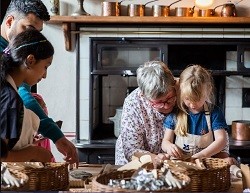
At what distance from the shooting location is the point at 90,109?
3.76 m

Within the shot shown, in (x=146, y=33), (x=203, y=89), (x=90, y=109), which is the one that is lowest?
(x=90, y=109)

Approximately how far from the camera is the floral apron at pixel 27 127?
1.69 meters

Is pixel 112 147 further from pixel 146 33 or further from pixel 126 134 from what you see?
pixel 126 134

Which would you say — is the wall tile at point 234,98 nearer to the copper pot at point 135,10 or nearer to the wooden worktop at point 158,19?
the wooden worktop at point 158,19

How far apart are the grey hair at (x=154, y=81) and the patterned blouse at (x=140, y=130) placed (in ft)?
0.48

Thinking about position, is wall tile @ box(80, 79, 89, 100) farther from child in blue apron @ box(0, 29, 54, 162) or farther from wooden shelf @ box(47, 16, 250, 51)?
child in blue apron @ box(0, 29, 54, 162)

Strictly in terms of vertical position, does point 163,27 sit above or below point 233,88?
above

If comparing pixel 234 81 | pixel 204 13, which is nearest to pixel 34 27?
pixel 204 13

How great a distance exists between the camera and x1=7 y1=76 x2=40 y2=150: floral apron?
1693 millimetres

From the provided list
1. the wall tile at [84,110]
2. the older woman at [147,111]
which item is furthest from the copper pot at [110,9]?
the older woman at [147,111]

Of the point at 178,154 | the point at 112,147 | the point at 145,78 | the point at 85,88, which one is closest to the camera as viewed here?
the point at 178,154

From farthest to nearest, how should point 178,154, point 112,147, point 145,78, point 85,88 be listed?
1. point 85,88
2. point 112,147
3. point 145,78
4. point 178,154

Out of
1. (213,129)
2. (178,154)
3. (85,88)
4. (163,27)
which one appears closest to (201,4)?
(163,27)

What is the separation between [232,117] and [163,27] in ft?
2.86
